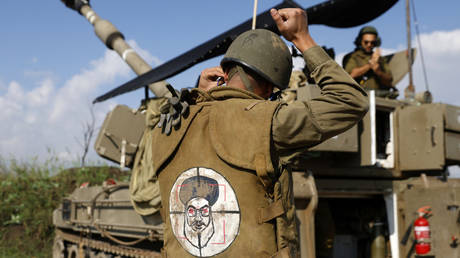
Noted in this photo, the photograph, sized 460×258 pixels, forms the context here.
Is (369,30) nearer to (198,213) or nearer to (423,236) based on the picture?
(423,236)

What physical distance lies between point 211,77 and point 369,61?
167 inches

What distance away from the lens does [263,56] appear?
6.90 feet

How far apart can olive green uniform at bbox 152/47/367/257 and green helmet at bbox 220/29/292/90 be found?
0.12m

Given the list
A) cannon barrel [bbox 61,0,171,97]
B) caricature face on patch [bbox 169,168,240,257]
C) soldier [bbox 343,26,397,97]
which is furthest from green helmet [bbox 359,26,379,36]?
caricature face on patch [bbox 169,168,240,257]

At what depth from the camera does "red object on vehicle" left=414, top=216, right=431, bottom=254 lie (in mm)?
5098

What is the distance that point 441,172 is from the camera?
5.90 m

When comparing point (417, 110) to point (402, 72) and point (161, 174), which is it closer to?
point (402, 72)

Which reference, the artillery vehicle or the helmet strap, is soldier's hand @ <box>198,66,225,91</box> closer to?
the helmet strap

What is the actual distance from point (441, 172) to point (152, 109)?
345 centimetres

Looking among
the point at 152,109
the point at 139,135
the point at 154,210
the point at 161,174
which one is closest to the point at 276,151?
the point at 161,174

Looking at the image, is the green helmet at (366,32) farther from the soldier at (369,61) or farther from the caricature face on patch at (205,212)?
the caricature face on patch at (205,212)

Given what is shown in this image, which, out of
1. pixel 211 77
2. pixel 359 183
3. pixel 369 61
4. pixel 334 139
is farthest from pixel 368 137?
pixel 211 77

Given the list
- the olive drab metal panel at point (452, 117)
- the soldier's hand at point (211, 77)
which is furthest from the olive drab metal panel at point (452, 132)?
the soldier's hand at point (211, 77)

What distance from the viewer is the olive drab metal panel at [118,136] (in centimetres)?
693
